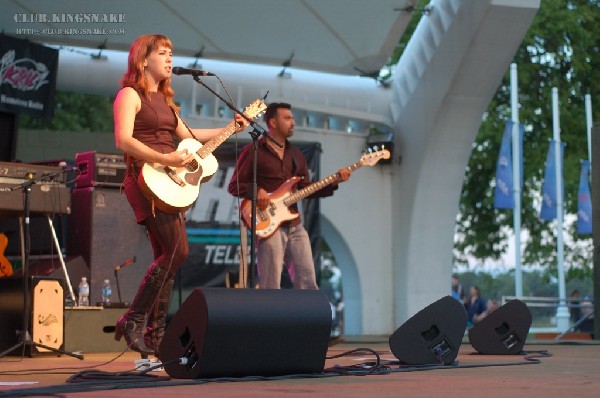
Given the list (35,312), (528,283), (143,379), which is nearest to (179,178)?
(143,379)

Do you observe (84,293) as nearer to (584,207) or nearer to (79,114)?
(584,207)

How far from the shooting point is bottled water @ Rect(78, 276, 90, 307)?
930 cm

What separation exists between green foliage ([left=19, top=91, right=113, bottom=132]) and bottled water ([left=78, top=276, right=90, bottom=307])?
1863 centimetres

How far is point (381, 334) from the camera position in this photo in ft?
49.3

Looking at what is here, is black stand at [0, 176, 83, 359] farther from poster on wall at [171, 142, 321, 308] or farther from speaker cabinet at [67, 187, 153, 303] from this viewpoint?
poster on wall at [171, 142, 321, 308]

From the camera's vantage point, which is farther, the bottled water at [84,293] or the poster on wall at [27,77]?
the poster on wall at [27,77]

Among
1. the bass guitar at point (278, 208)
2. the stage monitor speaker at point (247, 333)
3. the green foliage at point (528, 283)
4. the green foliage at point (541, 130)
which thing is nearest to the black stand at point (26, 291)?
the bass guitar at point (278, 208)

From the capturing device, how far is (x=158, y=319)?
5770mm

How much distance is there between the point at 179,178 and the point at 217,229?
725cm

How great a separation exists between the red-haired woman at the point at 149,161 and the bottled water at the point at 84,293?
143 inches

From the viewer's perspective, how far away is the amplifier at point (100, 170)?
9992 millimetres

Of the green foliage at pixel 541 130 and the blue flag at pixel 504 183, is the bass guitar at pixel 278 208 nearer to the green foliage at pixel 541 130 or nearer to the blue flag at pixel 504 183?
the blue flag at pixel 504 183

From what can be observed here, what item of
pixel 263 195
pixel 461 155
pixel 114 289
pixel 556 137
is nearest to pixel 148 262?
pixel 114 289

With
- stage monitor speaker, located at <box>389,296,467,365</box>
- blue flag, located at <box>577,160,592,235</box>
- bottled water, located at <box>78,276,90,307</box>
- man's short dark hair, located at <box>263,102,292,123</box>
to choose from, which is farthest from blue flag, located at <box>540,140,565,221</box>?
stage monitor speaker, located at <box>389,296,467,365</box>
